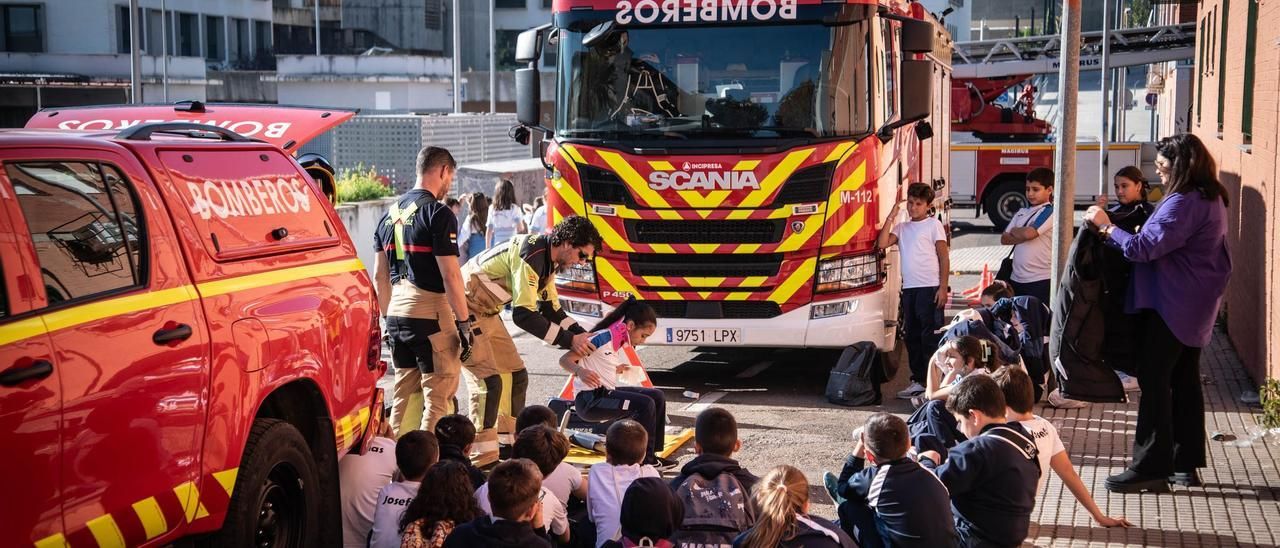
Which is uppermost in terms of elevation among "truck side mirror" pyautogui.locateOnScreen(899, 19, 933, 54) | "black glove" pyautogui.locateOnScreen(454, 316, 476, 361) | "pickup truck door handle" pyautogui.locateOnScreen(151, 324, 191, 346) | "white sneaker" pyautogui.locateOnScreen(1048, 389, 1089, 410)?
"truck side mirror" pyautogui.locateOnScreen(899, 19, 933, 54)

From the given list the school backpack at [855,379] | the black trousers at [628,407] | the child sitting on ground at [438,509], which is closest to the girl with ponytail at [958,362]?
the black trousers at [628,407]

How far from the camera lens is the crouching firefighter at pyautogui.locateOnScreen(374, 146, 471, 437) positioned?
812 centimetres

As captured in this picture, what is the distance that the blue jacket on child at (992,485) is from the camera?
5.70m

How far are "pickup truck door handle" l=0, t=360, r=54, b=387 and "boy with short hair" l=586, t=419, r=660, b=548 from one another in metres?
2.53

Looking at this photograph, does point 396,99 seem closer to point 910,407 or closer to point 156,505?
point 910,407

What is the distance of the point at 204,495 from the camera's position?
Answer: 4871mm

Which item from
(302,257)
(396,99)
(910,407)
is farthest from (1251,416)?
(396,99)

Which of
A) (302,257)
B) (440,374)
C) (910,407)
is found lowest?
(910,407)

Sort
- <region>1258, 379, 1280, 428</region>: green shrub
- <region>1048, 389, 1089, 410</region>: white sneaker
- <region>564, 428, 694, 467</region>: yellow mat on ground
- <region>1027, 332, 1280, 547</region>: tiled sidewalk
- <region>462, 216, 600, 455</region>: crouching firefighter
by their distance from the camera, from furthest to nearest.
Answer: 1. <region>1048, 389, 1089, 410</region>: white sneaker
2. <region>1258, 379, 1280, 428</region>: green shrub
3. <region>462, 216, 600, 455</region>: crouching firefighter
4. <region>564, 428, 694, 467</region>: yellow mat on ground
5. <region>1027, 332, 1280, 547</region>: tiled sidewalk

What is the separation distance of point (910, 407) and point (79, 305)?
7.47 metres

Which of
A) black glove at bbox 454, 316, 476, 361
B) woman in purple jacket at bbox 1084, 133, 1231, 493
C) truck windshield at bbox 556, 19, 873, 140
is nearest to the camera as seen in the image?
woman in purple jacket at bbox 1084, 133, 1231, 493

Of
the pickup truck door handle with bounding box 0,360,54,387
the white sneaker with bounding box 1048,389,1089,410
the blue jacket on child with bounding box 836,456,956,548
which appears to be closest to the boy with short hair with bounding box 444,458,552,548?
the blue jacket on child with bounding box 836,456,956,548

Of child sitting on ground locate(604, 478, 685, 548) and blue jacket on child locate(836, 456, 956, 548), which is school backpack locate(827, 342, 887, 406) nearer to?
blue jacket on child locate(836, 456, 956, 548)

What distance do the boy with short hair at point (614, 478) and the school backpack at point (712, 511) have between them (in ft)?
1.33
